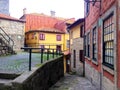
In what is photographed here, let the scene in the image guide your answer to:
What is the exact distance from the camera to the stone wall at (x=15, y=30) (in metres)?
31.7

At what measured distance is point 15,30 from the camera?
32594 millimetres

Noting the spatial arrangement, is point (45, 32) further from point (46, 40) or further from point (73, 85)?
point (73, 85)

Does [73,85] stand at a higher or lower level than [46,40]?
lower

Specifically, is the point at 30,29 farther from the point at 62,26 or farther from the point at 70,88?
the point at 70,88

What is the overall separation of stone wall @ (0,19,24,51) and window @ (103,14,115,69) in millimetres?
24730

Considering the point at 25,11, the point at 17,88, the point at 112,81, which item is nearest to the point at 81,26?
the point at 112,81

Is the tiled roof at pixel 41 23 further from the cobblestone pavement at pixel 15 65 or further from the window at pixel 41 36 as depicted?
the cobblestone pavement at pixel 15 65

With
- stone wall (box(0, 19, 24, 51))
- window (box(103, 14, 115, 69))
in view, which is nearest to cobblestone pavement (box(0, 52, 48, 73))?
window (box(103, 14, 115, 69))

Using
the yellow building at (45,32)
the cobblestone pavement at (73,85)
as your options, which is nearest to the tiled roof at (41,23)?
the yellow building at (45,32)

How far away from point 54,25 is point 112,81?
35.5 metres

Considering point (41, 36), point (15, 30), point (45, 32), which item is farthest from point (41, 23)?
point (15, 30)

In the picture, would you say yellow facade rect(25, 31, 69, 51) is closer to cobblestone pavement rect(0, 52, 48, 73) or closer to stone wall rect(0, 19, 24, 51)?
stone wall rect(0, 19, 24, 51)

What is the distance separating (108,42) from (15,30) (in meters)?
26.3

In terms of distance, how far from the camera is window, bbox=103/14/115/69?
732 cm
